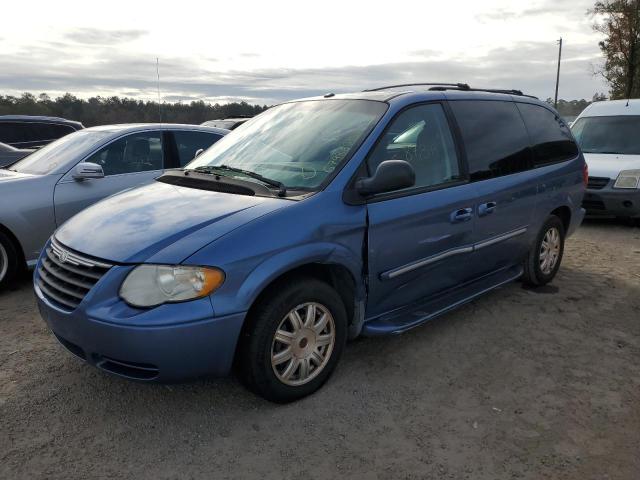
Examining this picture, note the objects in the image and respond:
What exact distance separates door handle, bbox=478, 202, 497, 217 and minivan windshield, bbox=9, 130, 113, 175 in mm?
3861

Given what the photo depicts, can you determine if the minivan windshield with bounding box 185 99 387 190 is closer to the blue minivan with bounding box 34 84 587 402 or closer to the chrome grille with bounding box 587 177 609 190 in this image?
the blue minivan with bounding box 34 84 587 402

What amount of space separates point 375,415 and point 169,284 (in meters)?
1.33

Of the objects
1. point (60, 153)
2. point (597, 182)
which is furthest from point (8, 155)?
point (597, 182)

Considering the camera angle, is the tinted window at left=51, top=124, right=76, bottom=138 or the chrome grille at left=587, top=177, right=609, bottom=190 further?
the tinted window at left=51, top=124, right=76, bottom=138

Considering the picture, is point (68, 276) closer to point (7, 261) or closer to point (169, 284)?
point (169, 284)

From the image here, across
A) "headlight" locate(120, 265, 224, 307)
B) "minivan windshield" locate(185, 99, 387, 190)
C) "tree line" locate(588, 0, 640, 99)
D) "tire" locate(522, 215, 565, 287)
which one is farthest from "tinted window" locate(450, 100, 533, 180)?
"tree line" locate(588, 0, 640, 99)

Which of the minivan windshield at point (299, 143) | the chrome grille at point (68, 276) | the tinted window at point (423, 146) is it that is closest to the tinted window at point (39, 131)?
the minivan windshield at point (299, 143)

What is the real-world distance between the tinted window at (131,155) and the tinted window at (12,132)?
5806 mm

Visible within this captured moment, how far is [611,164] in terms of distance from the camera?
8109mm

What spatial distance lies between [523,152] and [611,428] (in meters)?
2.44

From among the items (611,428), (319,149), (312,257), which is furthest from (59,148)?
(611,428)

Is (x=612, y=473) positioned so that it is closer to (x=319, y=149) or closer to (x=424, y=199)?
(x=424, y=199)

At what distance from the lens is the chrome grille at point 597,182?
793cm

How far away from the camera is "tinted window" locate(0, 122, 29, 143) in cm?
1020
